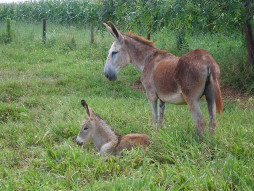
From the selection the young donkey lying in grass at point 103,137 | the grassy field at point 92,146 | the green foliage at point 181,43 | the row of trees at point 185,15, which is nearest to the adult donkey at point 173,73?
the grassy field at point 92,146

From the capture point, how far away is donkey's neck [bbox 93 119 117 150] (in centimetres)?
545

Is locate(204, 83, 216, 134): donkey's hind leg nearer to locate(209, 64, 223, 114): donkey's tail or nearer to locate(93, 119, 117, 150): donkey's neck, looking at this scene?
locate(209, 64, 223, 114): donkey's tail

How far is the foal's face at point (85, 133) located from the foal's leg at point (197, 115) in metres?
1.66

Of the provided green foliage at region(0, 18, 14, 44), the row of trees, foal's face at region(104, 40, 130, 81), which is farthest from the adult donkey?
green foliage at region(0, 18, 14, 44)

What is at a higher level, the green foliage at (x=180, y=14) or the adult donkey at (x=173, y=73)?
the green foliage at (x=180, y=14)

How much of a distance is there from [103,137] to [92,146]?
22.0 inches

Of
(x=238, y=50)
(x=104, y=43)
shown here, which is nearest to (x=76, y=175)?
(x=238, y=50)

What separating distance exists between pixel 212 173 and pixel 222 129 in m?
1.38

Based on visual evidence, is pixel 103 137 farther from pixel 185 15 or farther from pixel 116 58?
pixel 185 15

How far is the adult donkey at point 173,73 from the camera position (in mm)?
4905

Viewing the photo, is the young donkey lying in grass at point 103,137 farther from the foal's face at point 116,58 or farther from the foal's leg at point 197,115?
the foal's face at point 116,58

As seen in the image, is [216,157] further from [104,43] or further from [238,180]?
[104,43]

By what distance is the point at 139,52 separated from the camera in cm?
656

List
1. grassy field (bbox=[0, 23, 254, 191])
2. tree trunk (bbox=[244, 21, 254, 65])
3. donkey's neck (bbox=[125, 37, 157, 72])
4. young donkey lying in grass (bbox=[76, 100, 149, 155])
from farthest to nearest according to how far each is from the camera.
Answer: tree trunk (bbox=[244, 21, 254, 65]) → donkey's neck (bbox=[125, 37, 157, 72]) → young donkey lying in grass (bbox=[76, 100, 149, 155]) → grassy field (bbox=[0, 23, 254, 191])
